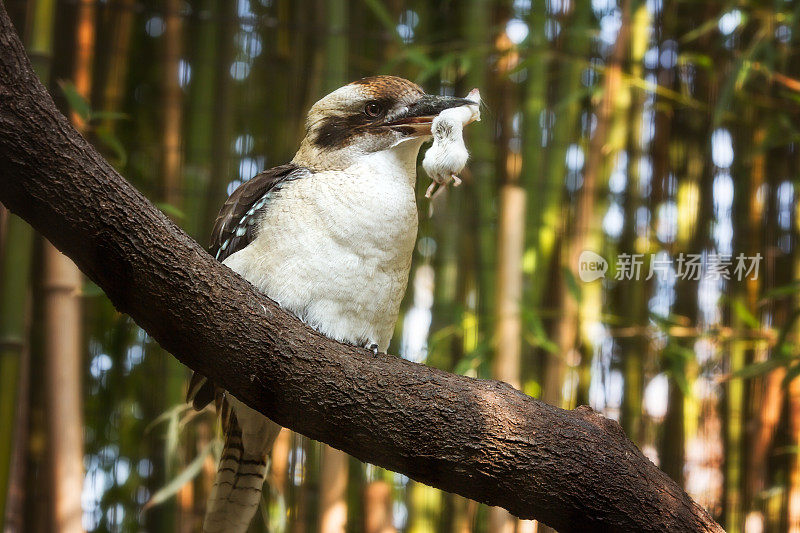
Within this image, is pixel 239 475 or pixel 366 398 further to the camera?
pixel 239 475

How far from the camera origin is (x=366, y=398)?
4.21ft

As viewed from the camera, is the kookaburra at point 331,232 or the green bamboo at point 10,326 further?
the green bamboo at point 10,326

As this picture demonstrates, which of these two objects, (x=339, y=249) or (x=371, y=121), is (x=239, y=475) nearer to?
(x=339, y=249)

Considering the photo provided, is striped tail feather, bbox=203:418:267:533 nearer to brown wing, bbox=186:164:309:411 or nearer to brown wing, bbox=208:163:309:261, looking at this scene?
brown wing, bbox=186:164:309:411

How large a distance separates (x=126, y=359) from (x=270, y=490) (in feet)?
1.91

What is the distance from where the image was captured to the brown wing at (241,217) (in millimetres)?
1670

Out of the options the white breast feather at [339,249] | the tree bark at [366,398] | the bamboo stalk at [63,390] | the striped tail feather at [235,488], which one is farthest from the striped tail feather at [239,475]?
the bamboo stalk at [63,390]

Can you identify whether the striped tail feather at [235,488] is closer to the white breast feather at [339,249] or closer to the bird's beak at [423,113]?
the white breast feather at [339,249]

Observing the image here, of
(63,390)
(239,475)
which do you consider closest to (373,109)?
(239,475)

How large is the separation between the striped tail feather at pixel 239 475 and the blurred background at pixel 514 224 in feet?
1.72

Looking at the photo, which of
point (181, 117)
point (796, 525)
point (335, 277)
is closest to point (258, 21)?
point (181, 117)

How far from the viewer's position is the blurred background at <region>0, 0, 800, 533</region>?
2424mm

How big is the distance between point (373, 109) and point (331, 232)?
0.93 ft

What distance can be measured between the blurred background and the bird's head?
0.54 metres
